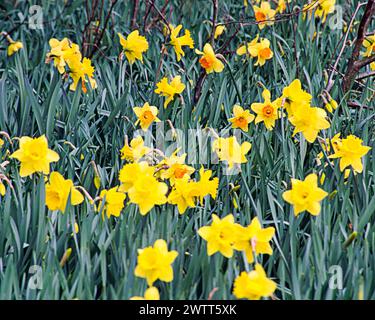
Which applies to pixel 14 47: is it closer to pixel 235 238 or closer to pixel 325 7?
pixel 325 7

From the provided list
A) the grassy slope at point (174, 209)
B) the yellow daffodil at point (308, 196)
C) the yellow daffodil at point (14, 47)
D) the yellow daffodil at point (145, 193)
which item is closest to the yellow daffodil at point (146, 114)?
the grassy slope at point (174, 209)

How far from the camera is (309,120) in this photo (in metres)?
2.49

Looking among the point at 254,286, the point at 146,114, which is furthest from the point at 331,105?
the point at 254,286

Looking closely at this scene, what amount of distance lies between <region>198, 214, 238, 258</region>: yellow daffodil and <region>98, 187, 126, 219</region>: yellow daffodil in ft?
1.05

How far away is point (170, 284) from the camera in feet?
6.26

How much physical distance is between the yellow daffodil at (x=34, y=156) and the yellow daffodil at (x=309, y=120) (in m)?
0.87

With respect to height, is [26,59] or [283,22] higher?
[283,22]

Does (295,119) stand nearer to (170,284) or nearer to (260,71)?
(170,284)

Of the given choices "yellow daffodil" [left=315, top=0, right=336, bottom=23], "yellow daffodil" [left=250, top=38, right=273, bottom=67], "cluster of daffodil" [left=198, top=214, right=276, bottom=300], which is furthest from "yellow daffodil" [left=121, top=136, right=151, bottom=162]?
"yellow daffodil" [left=315, top=0, right=336, bottom=23]

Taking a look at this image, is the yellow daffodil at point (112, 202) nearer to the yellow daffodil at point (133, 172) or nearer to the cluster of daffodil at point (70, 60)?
the yellow daffodil at point (133, 172)

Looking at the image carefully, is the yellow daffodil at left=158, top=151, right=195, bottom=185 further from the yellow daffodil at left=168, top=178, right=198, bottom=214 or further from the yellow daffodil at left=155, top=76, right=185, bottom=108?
the yellow daffodil at left=155, top=76, right=185, bottom=108
